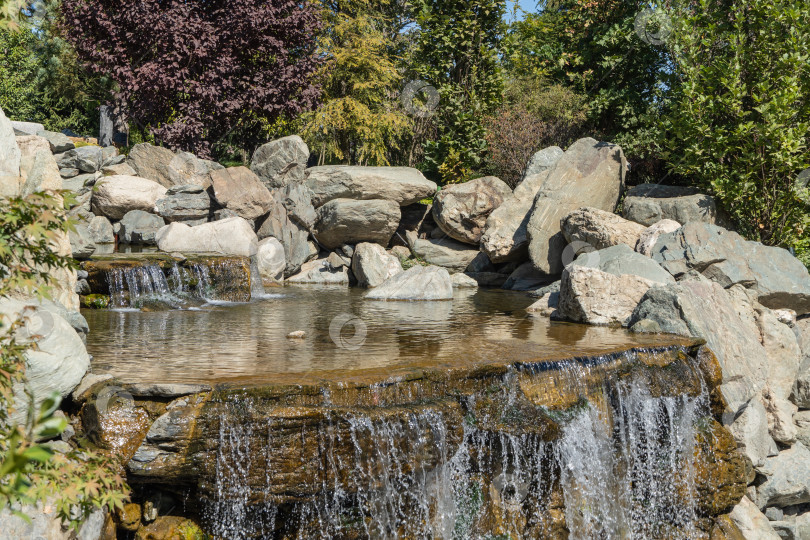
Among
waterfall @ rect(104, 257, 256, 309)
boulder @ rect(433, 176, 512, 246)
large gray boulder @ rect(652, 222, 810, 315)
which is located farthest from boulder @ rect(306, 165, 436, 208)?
large gray boulder @ rect(652, 222, 810, 315)

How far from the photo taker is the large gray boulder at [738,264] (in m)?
9.37

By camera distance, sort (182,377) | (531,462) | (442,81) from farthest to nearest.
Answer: (442,81)
(531,462)
(182,377)

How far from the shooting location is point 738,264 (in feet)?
31.8

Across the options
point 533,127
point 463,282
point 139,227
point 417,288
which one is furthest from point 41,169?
point 533,127

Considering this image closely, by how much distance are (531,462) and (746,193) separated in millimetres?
7713

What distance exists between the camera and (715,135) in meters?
11.4

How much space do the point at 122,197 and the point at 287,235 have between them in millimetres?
3287

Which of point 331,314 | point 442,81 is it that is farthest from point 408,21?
point 331,314

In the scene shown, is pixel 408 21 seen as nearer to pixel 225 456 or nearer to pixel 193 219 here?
pixel 193 219

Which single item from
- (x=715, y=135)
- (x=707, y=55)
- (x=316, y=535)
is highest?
(x=707, y=55)

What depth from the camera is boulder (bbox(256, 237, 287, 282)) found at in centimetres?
1354

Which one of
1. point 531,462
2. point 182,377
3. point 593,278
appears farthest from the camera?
point 593,278

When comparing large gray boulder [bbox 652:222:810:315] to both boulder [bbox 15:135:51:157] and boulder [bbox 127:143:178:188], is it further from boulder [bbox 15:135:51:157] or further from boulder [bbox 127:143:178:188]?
boulder [bbox 127:143:178:188]

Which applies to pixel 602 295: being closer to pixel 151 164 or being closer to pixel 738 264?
pixel 738 264
